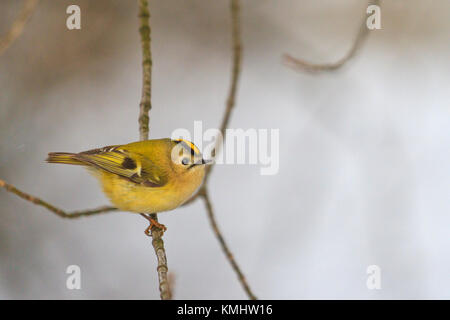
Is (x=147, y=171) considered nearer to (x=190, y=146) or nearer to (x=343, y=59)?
(x=190, y=146)

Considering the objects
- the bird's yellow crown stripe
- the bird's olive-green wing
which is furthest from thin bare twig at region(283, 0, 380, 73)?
the bird's olive-green wing

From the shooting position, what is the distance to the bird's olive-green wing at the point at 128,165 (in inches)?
64.3

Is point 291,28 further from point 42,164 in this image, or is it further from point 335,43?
point 42,164

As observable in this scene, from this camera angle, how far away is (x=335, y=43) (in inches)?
135

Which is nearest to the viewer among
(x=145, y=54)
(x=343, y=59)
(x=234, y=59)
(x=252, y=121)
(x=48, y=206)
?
(x=234, y=59)

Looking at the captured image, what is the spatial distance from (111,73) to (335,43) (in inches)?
64.0

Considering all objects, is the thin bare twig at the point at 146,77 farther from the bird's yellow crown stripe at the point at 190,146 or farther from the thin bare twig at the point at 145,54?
the bird's yellow crown stripe at the point at 190,146

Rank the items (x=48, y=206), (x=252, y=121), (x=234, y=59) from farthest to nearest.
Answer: (x=252, y=121), (x=48, y=206), (x=234, y=59)

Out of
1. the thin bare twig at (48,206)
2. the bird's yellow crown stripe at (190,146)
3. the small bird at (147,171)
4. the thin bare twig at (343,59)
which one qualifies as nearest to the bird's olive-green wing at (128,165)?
the small bird at (147,171)

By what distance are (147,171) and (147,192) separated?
0.10 meters

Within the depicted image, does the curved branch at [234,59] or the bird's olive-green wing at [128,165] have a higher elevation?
the curved branch at [234,59]

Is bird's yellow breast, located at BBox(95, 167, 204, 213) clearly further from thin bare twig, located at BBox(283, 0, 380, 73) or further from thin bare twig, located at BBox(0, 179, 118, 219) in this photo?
thin bare twig, located at BBox(283, 0, 380, 73)

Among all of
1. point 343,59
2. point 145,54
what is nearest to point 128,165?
point 145,54

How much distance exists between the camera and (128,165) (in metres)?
1.66
